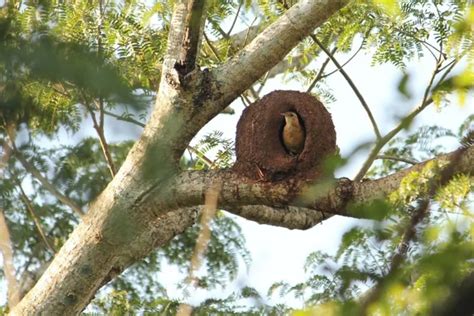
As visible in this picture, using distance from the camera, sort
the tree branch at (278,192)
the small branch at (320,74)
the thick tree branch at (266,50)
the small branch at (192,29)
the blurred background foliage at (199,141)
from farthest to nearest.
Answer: the small branch at (320,74)
the thick tree branch at (266,50)
the small branch at (192,29)
the tree branch at (278,192)
the blurred background foliage at (199,141)

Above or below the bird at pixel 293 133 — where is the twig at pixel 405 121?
below

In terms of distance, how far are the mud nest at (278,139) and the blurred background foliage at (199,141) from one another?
0.42 metres

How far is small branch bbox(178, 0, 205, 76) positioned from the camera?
5.31 meters

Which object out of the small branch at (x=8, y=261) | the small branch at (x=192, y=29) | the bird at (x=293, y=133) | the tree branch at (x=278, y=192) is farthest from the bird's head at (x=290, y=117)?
the small branch at (x=8, y=261)

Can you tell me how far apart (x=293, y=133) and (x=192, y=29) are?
110 cm

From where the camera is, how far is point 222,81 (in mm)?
5543

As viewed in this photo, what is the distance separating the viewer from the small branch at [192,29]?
17.4 ft

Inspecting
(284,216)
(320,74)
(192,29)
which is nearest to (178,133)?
(192,29)

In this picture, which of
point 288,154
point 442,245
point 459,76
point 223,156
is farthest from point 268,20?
point 442,245

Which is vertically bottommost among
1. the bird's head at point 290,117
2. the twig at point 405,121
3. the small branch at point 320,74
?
the twig at point 405,121

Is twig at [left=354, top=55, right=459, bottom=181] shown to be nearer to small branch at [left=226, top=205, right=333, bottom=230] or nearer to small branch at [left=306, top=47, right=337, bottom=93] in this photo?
small branch at [left=226, top=205, right=333, bottom=230]

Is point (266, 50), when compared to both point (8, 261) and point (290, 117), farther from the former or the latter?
point (8, 261)

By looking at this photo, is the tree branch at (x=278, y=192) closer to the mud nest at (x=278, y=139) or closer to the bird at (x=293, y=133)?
the mud nest at (x=278, y=139)

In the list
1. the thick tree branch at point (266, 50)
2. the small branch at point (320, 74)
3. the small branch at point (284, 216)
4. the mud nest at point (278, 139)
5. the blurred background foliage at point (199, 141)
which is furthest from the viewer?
the small branch at point (320, 74)
